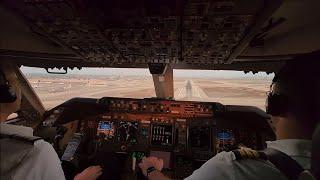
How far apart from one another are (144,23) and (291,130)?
97 centimetres

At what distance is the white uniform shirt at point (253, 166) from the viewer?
3.10 feet

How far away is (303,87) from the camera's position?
1025 millimetres

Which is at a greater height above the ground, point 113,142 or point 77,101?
point 77,101

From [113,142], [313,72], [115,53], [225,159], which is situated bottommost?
[113,142]

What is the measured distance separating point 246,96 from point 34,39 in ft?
33.3

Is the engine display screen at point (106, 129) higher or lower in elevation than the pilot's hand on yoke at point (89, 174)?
higher

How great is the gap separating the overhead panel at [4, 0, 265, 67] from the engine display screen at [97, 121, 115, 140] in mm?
1458

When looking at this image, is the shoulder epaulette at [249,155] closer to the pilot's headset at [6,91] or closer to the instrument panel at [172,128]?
the pilot's headset at [6,91]

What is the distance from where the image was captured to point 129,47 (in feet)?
7.62

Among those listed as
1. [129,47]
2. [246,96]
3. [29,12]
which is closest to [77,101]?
[129,47]

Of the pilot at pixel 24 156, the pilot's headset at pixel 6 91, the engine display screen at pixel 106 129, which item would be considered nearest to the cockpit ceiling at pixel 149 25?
the pilot's headset at pixel 6 91

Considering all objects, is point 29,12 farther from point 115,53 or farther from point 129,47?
point 115,53

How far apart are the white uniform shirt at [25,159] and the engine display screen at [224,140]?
98.9 inches

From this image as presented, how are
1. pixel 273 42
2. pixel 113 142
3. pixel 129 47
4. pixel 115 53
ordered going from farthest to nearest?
1. pixel 113 142
2. pixel 273 42
3. pixel 115 53
4. pixel 129 47
